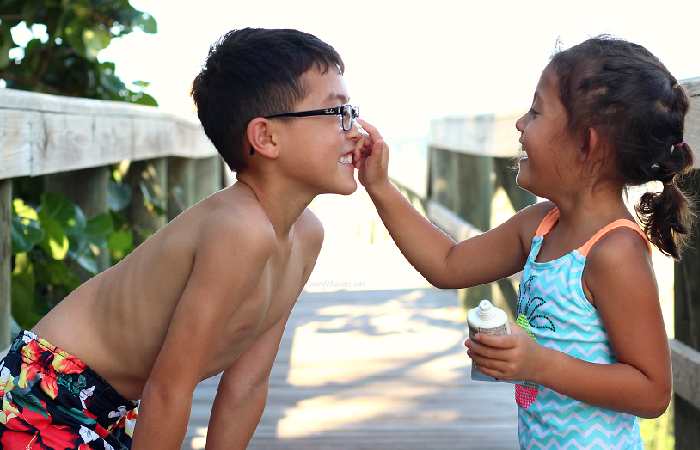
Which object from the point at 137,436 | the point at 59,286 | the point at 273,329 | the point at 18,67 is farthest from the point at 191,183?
the point at 137,436

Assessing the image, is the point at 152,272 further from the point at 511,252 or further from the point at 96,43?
the point at 96,43

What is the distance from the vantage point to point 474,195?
21.7ft

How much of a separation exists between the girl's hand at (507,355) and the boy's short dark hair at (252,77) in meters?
0.65

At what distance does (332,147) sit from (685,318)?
3.06 feet

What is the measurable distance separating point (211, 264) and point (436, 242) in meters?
0.63

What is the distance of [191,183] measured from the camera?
7402mm

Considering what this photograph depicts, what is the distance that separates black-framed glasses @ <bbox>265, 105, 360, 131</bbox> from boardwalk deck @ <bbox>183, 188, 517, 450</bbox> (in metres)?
1.34

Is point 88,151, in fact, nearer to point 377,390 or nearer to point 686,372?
point 377,390

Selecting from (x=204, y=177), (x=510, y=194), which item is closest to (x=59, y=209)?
(x=510, y=194)

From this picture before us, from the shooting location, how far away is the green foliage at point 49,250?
10.9 feet

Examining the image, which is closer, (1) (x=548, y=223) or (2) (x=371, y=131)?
(1) (x=548, y=223)

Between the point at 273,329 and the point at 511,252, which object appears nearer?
the point at 511,252

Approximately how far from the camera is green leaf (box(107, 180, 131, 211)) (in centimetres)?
482

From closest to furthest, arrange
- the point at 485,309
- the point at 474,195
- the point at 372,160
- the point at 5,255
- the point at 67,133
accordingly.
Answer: the point at 485,309, the point at 372,160, the point at 5,255, the point at 67,133, the point at 474,195
